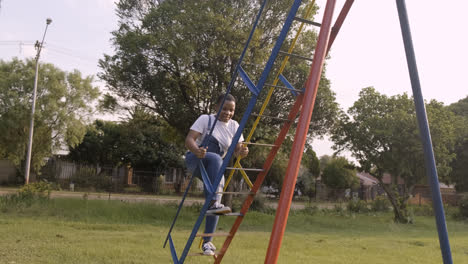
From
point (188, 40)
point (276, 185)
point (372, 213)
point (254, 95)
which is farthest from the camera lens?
point (276, 185)

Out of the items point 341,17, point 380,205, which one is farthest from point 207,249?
point 380,205

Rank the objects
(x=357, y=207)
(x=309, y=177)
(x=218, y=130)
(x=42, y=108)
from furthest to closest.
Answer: (x=309, y=177) < (x=42, y=108) < (x=357, y=207) < (x=218, y=130)

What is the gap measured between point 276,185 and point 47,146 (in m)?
18.9

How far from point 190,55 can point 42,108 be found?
63.5ft

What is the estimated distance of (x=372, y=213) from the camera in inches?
785

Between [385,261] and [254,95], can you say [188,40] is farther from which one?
[254,95]

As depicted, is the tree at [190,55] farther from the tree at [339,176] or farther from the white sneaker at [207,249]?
the tree at [339,176]

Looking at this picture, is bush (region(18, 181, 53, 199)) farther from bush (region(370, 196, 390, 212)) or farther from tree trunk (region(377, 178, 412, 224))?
bush (region(370, 196, 390, 212))

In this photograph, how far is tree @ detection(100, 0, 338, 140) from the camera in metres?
14.3

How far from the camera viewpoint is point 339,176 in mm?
37062

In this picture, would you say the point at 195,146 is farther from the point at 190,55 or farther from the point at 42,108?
the point at 42,108

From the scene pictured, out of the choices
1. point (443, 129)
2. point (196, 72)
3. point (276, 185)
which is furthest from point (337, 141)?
point (276, 185)

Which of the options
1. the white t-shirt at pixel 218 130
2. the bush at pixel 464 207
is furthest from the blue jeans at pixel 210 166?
the bush at pixel 464 207

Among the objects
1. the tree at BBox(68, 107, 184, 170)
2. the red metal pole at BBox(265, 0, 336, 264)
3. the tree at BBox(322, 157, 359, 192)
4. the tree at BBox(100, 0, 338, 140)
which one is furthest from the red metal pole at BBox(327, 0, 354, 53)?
the tree at BBox(322, 157, 359, 192)
